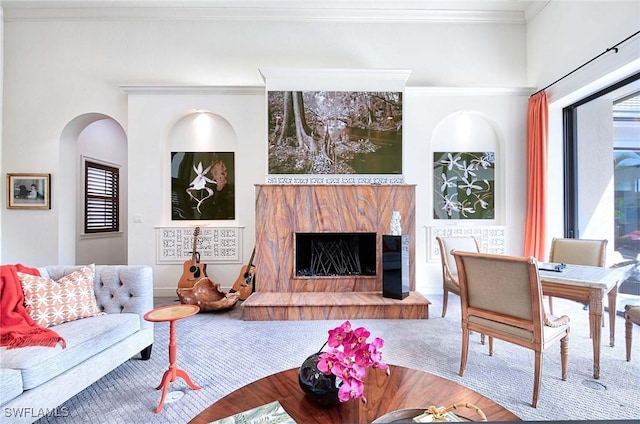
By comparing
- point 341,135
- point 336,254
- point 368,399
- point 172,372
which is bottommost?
point 172,372

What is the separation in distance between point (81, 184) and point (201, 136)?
2428mm

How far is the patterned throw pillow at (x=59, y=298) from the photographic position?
6.50ft

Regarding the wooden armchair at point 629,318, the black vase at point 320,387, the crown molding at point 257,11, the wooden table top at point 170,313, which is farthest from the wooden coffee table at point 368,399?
the crown molding at point 257,11

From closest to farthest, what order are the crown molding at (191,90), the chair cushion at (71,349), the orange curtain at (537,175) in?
the chair cushion at (71,349), the orange curtain at (537,175), the crown molding at (191,90)

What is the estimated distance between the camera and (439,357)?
95.5 inches

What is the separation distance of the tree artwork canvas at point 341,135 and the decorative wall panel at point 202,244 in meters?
1.29

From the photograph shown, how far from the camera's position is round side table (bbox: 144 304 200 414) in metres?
1.82

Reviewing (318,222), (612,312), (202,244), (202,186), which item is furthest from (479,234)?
(202,186)

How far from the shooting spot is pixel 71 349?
1737 mm

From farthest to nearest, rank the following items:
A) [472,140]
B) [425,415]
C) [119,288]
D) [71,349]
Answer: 1. [472,140]
2. [119,288]
3. [71,349]
4. [425,415]

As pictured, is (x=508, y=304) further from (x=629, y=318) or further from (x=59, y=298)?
(x=59, y=298)

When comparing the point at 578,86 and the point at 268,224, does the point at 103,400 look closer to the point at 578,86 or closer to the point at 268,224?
the point at 268,224
